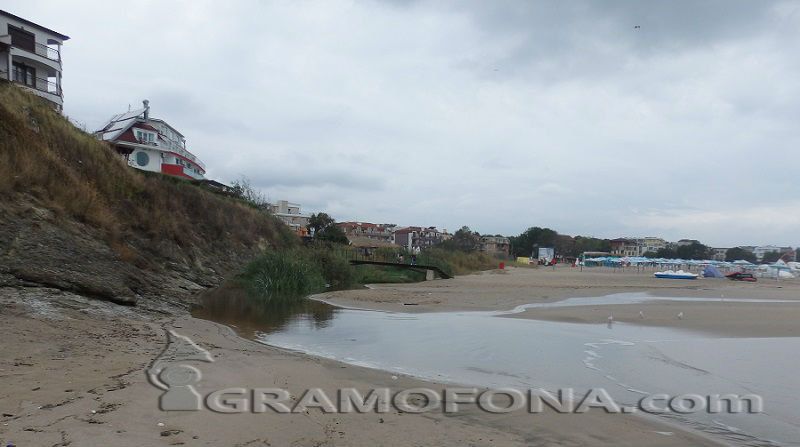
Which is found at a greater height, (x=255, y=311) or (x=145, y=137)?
(x=145, y=137)

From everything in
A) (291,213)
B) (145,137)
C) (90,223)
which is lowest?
(90,223)

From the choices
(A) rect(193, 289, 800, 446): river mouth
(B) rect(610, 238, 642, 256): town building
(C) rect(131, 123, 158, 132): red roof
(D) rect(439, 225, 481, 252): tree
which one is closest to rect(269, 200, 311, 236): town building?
(D) rect(439, 225, 481, 252): tree

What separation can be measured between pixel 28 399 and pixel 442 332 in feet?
32.6

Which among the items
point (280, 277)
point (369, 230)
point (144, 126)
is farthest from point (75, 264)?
point (369, 230)

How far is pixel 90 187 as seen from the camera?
2128 cm

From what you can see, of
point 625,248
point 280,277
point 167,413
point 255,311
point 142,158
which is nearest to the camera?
point 167,413

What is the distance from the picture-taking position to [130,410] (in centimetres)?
511

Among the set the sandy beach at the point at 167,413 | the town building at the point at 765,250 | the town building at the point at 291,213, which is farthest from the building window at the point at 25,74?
the town building at the point at 765,250

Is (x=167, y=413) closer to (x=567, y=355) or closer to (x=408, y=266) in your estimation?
(x=567, y=355)

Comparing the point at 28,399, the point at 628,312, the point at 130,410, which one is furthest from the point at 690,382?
the point at 628,312

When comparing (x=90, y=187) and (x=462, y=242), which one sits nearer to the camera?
(x=90, y=187)

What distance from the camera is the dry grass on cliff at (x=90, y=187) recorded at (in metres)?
→ 17.2

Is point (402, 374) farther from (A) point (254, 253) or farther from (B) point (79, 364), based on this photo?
(A) point (254, 253)

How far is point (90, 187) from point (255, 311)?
A: 10067 mm
